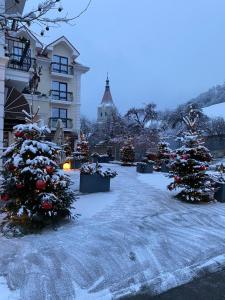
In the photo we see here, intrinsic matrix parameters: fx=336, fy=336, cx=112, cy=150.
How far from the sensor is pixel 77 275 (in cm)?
492

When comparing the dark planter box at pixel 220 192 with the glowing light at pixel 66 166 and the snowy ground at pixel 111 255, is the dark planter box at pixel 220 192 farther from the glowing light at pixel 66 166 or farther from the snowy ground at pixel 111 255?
the glowing light at pixel 66 166

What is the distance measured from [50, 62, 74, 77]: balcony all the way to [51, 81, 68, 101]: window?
105cm

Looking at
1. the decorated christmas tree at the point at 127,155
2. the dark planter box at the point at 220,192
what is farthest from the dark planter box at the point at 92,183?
the decorated christmas tree at the point at 127,155

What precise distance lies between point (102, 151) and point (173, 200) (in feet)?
98.4

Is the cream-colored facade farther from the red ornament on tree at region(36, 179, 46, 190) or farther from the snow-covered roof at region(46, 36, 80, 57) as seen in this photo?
the red ornament on tree at region(36, 179, 46, 190)

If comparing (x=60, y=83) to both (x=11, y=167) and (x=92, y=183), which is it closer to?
(x=92, y=183)

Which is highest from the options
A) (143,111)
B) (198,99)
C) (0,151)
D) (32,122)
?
(198,99)

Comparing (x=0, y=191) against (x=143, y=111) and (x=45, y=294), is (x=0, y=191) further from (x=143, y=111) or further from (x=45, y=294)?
(x=143, y=111)

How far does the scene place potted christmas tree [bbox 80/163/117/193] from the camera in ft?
36.1

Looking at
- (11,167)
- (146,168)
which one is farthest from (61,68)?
(11,167)

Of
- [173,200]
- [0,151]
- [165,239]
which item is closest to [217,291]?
[165,239]

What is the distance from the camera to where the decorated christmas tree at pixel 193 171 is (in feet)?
33.6

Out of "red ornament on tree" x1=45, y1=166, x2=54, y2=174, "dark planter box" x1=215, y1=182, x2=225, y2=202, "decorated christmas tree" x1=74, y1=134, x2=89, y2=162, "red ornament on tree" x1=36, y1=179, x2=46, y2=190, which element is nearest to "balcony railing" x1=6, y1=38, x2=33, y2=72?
"red ornament on tree" x1=45, y1=166, x2=54, y2=174

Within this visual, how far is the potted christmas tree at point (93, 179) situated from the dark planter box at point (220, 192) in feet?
11.5
